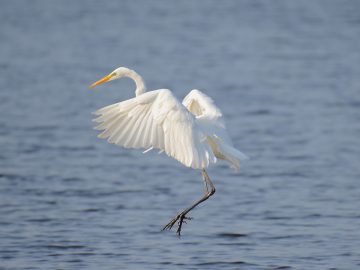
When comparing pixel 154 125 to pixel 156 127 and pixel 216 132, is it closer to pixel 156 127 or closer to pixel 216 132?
pixel 156 127

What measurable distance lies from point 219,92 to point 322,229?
365 inches

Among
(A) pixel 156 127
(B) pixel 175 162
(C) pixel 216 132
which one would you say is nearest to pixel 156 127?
(A) pixel 156 127

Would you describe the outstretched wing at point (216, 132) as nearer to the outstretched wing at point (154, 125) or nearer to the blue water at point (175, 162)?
the outstretched wing at point (154, 125)

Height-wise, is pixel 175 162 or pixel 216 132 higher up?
pixel 216 132

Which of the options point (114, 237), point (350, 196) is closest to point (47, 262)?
point (114, 237)

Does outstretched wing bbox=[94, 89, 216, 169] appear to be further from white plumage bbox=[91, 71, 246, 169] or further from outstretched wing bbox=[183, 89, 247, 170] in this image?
outstretched wing bbox=[183, 89, 247, 170]

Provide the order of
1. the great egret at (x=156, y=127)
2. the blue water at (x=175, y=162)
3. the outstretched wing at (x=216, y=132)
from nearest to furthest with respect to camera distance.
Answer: the great egret at (x=156, y=127) → the outstretched wing at (x=216, y=132) → the blue water at (x=175, y=162)

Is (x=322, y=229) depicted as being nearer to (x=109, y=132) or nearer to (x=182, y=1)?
(x=109, y=132)

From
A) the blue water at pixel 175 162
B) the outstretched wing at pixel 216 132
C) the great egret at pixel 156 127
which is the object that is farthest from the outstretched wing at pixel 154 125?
the blue water at pixel 175 162

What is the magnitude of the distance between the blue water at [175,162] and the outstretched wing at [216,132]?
4.45 ft

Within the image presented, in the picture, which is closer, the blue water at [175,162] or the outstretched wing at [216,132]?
the outstretched wing at [216,132]

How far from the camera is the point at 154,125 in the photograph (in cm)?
975

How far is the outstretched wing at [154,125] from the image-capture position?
9.66m

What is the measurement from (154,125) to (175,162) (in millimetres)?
6231
